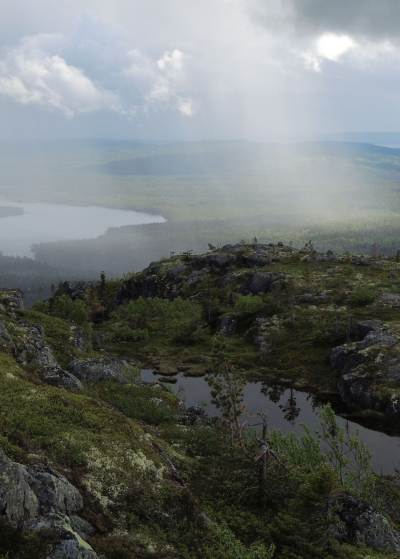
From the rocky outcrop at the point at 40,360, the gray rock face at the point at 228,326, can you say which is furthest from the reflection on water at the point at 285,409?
the gray rock face at the point at 228,326

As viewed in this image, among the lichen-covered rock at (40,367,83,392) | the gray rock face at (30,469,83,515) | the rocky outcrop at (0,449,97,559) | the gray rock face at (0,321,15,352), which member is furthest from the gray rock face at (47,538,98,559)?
the gray rock face at (0,321,15,352)

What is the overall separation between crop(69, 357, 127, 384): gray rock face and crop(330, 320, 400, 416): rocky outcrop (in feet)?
198

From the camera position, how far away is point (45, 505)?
127ft

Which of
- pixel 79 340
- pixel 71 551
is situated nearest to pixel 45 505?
pixel 71 551

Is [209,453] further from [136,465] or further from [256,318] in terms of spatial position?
[256,318]

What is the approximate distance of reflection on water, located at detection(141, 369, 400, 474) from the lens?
332ft

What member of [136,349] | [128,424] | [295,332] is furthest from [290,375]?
[128,424]

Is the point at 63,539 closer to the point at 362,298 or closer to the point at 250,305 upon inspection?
the point at 250,305

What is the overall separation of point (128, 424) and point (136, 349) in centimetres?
12220

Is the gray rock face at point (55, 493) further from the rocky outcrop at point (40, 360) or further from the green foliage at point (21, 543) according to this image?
the rocky outcrop at point (40, 360)

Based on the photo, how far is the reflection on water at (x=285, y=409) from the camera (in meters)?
101

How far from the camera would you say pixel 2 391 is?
59656 millimetres

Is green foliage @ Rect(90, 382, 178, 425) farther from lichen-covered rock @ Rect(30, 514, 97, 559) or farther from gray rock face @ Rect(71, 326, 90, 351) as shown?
lichen-covered rock @ Rect(30, 514, 97, 559)

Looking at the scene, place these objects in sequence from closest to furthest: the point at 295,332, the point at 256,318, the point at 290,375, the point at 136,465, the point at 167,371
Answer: the point at 136,465 < the point at 290,375 < the point at 167,371 < the point at 295,332 < the point at 256,318
